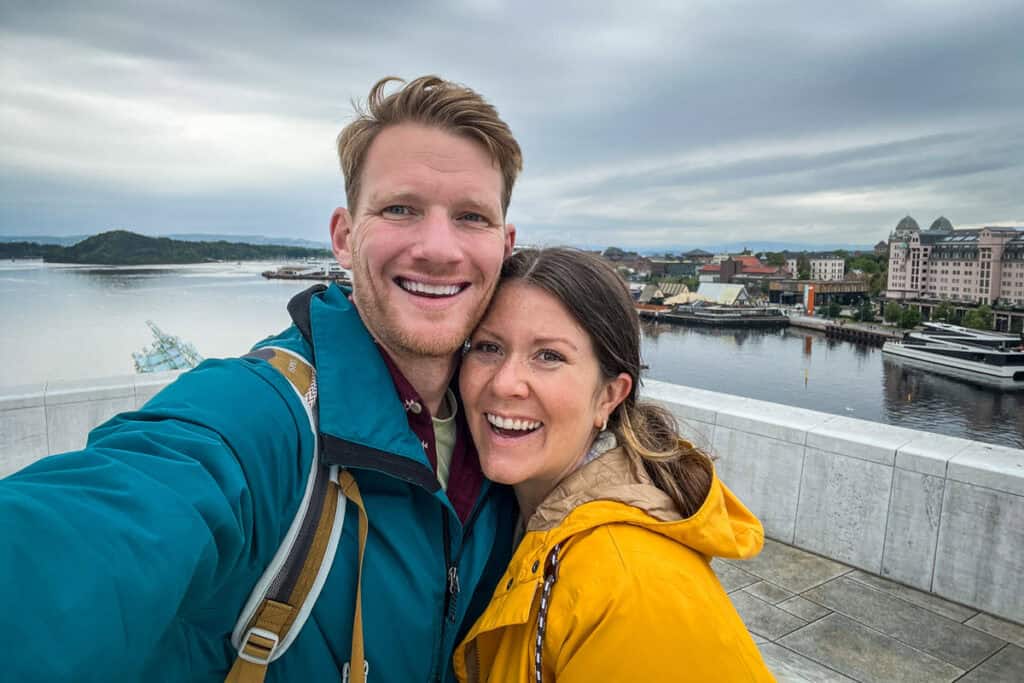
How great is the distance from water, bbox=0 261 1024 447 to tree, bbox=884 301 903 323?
12.3ft

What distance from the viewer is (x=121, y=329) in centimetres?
2889

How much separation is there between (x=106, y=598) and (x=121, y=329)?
109ft

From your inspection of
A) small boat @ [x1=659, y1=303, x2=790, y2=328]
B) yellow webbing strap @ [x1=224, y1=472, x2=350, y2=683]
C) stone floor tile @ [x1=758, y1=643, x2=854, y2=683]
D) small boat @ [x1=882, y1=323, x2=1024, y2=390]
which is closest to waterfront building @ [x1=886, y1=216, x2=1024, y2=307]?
small boat @ [x1=882, y1=323, x2=1024, y2=390]

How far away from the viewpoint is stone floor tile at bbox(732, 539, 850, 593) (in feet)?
15.8

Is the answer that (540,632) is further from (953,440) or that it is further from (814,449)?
(953,440)

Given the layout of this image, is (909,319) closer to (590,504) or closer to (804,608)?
(804,608)

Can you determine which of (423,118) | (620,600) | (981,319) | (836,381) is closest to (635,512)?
(620,600)

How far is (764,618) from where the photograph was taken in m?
4.41

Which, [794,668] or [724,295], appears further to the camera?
[724,295]

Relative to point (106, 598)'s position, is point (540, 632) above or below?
below

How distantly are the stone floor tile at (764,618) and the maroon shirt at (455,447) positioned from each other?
129 inches

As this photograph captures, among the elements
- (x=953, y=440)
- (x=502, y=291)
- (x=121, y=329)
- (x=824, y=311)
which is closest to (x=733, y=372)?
(x=824, y=311)

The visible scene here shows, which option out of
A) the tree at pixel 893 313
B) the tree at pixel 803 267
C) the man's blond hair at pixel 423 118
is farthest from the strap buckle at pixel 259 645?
the tree at pixel 803 267

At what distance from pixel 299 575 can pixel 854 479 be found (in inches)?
190
